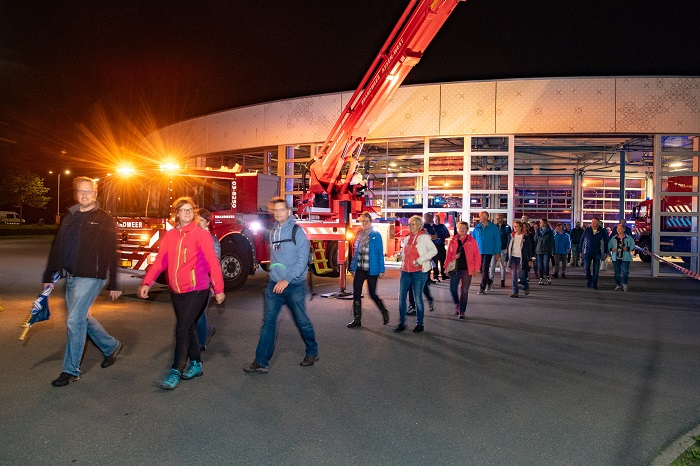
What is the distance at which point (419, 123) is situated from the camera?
62.9ft

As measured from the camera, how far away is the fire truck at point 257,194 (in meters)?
11.2

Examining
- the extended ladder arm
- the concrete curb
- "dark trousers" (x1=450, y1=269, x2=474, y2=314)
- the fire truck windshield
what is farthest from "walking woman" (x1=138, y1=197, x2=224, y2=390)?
the extended ladder arm

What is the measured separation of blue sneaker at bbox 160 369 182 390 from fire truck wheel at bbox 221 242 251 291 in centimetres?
679

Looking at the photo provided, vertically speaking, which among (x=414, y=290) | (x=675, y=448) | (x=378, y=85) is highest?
(x=378, y=85)

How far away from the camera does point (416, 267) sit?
8.28 m

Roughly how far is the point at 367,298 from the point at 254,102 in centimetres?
1333

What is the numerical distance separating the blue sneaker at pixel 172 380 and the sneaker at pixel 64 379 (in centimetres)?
Result: 92

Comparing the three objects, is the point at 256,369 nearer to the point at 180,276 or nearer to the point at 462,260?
the point at 180,276

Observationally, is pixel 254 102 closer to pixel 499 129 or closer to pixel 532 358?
pixel 499 129

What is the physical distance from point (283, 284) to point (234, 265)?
6.67 metres

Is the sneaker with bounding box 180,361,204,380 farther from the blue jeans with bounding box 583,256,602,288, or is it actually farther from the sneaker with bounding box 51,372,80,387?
the blue jeans with bounding box 583,256,602,288

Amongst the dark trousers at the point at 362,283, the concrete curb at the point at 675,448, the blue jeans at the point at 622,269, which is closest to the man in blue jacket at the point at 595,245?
the blue jeans at the point at 622,269

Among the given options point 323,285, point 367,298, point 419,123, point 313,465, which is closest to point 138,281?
point 323,285

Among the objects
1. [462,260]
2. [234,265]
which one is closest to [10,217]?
[234,265]
